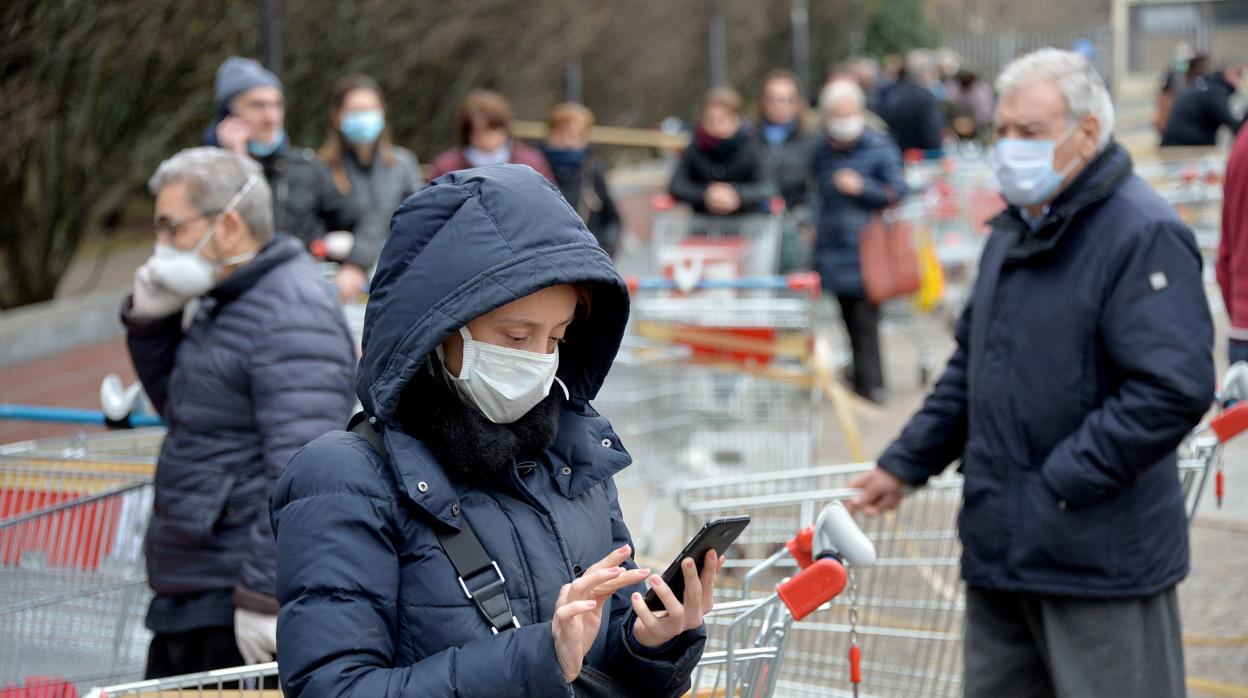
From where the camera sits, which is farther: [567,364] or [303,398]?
[303,398]

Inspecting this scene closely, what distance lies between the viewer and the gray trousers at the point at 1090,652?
354 centimetres

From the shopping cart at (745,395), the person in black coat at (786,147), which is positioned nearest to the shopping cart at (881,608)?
the shopping cart at (745,395)

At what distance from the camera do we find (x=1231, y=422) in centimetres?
380

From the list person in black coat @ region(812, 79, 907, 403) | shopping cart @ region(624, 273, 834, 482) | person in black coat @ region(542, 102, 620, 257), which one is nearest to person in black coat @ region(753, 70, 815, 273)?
person in black coat @ region(812, 79, 907, 403)

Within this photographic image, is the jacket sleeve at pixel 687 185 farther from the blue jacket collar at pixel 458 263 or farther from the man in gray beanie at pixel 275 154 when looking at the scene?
the blue jacket collar at pixel 458 263

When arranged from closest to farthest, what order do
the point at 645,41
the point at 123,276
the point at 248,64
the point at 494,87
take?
the point at 248,64 → the point at 123,276 → the point at 494,87 → the point at 645,41

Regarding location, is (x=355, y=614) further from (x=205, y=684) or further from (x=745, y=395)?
(x=745, y=395)

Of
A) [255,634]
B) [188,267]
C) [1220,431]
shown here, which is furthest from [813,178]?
[255,634]

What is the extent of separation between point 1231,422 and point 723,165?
676 cm

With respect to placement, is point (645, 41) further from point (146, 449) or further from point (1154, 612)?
point (1154, 612)

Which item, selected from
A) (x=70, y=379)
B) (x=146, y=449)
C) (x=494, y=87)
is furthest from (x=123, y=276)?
(x=146, y=449)

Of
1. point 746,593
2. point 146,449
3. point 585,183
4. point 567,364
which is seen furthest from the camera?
point 585,183

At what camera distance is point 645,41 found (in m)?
20.2

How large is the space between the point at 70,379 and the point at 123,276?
148 inches
